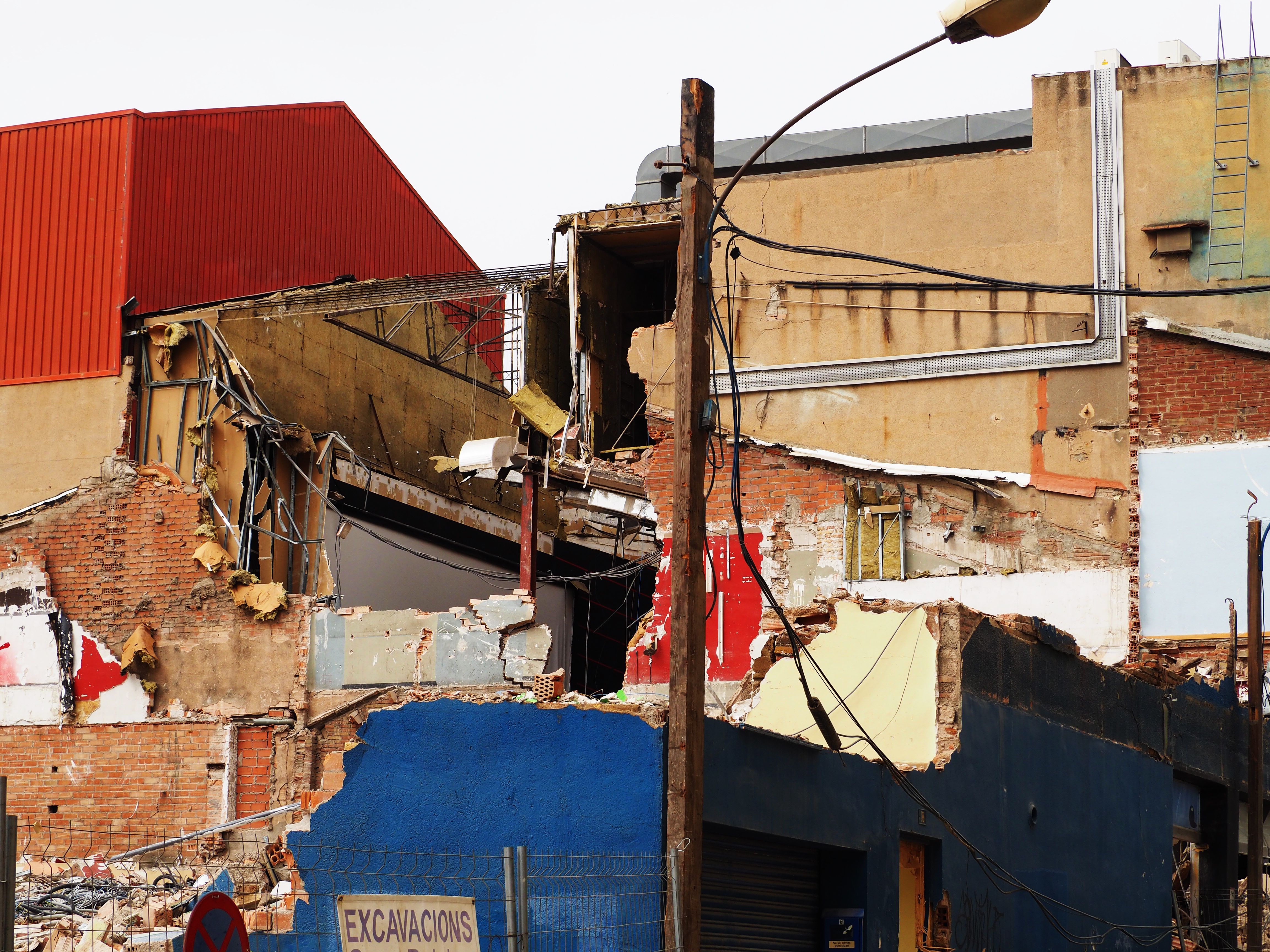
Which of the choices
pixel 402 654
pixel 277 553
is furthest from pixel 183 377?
pixel 402 654

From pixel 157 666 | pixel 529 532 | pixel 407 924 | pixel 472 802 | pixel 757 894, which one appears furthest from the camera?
pixel 157 666

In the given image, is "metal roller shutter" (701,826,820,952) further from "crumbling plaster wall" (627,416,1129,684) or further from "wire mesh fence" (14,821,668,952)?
"crumbling plaster wall" (627,416,1129,684)

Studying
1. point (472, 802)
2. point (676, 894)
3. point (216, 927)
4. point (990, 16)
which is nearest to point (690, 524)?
point (676, 894)

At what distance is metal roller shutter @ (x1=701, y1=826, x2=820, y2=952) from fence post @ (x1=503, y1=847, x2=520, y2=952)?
2441 mm

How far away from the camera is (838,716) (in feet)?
43.8

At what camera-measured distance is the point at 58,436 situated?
21406mm

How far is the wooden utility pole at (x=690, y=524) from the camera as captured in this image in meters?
8.49

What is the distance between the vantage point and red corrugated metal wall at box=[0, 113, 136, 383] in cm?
2166

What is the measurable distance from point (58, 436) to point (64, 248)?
8.97 ft

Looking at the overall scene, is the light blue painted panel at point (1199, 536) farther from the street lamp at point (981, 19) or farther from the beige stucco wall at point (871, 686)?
the street lamp at point (981, 19)

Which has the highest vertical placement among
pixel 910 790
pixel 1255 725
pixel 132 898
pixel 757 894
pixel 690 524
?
pixel 690 524

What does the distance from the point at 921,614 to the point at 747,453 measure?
6.81m

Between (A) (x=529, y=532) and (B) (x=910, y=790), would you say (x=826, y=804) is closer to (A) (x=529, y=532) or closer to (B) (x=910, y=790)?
(B) (x=910, y=790)

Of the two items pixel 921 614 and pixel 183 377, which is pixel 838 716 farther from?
pixel 183 377
